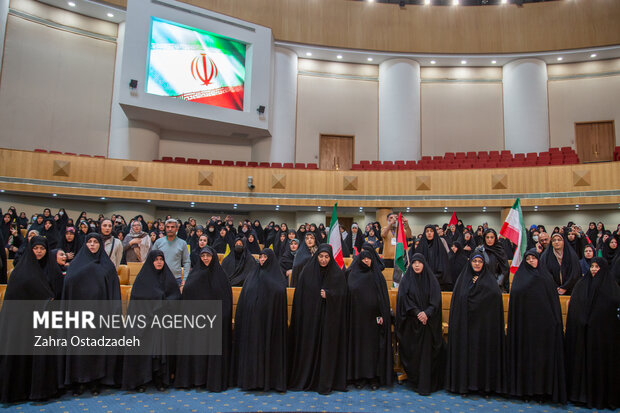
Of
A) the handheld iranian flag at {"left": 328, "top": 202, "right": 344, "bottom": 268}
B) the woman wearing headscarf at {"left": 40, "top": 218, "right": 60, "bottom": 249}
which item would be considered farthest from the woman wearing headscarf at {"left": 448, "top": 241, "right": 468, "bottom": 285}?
the woman wearing headscarf at {"left": 40, "top": 218, "right": 60, "bottom": 249}

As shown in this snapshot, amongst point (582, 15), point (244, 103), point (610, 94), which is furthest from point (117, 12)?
point (610, 94)

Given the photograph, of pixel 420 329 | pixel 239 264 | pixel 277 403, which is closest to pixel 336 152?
pixel 239 264

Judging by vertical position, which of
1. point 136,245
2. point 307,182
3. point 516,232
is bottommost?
point 136,245

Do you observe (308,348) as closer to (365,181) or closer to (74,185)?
(365,181)

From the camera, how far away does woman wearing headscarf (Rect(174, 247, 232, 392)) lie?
420cm

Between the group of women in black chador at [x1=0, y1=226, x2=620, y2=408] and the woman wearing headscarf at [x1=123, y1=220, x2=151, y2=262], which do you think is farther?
the woman wearing headscarf at [x1=123, y1=220, x2=151, y2=262]

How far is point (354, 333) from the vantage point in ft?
14.8

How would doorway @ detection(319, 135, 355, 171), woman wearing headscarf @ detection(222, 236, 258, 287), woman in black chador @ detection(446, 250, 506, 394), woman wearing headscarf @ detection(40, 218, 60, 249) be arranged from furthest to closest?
doorway @ detection(319, 135, 355, 171) < woman wearing headscarf @ detection(40, 218, 60, 249) < woman wearing headscarf @ detection(222, 236, 258, 287) < woman in black chador @ detection(446, 250, 506, 394)

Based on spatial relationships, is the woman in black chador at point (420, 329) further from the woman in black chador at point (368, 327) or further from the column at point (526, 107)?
the column at point (526, 107)

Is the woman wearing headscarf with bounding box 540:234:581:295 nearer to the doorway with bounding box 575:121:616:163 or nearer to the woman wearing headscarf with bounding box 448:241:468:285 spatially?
the woman wearing headscarf with bounding box 448:241:468:285

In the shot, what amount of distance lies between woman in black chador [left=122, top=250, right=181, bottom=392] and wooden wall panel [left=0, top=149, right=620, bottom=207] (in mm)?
10087

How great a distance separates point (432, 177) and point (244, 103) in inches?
282

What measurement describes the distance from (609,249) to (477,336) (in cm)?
489

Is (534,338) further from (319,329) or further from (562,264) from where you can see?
(319,329)
